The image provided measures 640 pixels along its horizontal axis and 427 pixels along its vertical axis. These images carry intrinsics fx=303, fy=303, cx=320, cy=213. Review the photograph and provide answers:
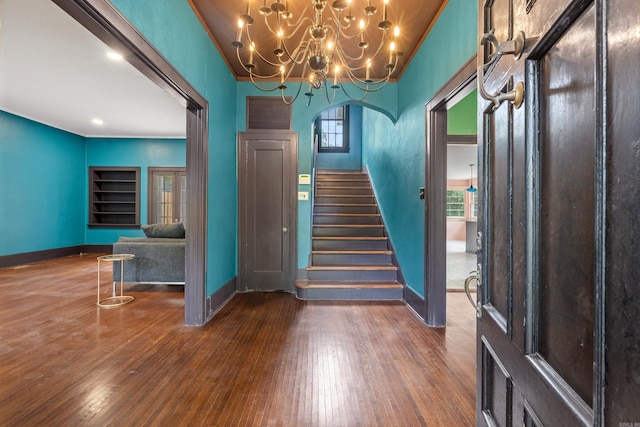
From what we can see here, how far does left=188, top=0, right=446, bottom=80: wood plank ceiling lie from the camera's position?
9.11 ft

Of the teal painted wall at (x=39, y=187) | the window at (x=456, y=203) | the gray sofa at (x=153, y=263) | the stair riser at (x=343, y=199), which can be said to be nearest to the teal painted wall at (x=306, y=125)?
the stair riser at (x=343, y=199)

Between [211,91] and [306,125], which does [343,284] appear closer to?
[306,125]

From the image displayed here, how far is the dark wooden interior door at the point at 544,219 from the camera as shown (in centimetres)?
61

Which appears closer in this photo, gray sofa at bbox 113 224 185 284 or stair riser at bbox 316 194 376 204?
gray sofa at bbox 113 224 185 284

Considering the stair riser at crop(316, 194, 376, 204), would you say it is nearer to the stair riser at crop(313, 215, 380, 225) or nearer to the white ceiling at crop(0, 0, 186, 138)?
the stair riser at crop(313, 215, 380, 225)

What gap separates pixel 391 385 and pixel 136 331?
2445mm

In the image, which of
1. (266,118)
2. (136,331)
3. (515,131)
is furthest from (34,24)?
(515,131)

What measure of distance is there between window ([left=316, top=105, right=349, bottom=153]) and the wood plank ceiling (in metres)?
4.67

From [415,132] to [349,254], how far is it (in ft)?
6.33

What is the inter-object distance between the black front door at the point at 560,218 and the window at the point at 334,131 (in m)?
7.46

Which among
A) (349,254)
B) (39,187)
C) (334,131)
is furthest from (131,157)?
(349,254)

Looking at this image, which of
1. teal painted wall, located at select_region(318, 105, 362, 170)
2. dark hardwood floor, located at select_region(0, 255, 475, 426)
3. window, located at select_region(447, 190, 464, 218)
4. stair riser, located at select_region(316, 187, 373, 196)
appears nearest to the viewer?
dark hardwood floor, located at select_region(0, 255, 475, 426)

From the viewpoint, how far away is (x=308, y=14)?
296cm

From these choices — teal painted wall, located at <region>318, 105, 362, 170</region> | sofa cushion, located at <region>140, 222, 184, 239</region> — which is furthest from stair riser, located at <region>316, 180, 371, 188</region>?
sofa cushion, located at <region>140, 222, 184, 239</region>
